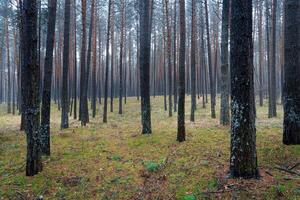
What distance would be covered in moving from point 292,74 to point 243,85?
330 centimetres

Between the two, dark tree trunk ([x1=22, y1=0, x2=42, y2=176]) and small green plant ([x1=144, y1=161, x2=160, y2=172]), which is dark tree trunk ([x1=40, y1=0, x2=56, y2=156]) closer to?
dark tree trunk ([x1=22, y1=0, x2=42, y2=176])

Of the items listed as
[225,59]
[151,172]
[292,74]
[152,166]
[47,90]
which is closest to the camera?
[151,172]

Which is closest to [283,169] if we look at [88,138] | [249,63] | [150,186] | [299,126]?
[299,126]

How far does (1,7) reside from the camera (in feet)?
112

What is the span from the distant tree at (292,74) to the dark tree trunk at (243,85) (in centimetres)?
281

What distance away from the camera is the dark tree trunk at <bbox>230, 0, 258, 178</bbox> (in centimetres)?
637

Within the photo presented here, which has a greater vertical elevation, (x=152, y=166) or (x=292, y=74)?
(x=292, y=74)

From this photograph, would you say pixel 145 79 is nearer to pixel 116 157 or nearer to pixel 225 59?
pixel 225 59

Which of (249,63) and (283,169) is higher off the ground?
(249,63)

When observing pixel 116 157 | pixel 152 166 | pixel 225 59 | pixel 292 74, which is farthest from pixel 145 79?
pixel 292 74

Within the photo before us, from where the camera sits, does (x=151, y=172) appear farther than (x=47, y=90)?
No

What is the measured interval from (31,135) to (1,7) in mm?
Answer: 32775

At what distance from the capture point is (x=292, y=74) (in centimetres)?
867

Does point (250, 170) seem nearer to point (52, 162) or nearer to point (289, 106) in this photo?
point (289, 106)
